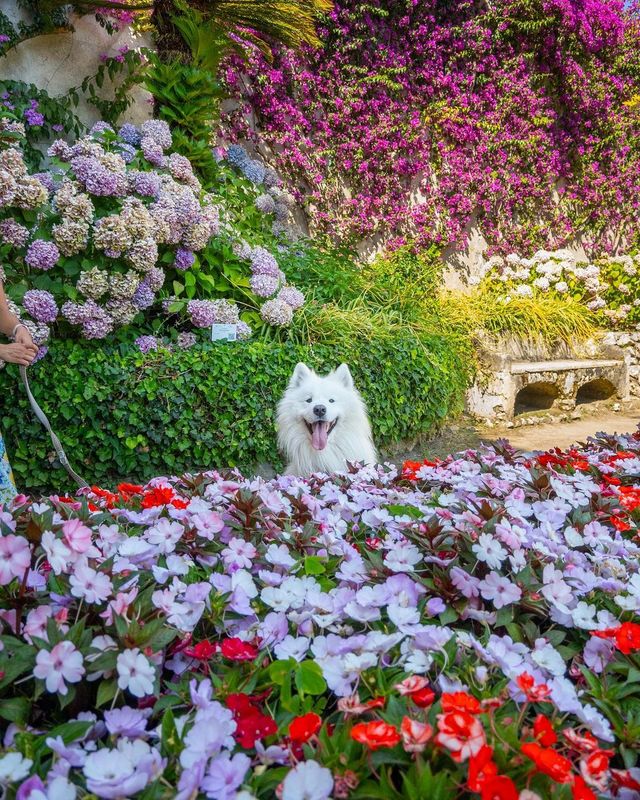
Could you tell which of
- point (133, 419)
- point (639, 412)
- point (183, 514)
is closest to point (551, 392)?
point (639, 412)

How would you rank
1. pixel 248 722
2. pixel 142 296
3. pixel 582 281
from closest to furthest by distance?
pixel 248 722, pixel 142 296, pixel 582 281

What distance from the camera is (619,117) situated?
32.0 feet

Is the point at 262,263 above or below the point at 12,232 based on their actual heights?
below

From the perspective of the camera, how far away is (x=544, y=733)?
56 centimetres

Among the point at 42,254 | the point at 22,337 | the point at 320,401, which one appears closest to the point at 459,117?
the point at 320,401

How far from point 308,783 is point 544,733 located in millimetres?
232

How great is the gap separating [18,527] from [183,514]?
0.96ft

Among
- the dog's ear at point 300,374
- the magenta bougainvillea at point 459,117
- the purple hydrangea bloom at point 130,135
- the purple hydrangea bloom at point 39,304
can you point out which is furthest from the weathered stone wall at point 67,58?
the dog's ear at point 300,374

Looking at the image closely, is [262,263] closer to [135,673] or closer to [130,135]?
[130,135]

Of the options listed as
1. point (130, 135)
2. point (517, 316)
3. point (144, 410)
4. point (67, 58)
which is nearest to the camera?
point (144, 410)

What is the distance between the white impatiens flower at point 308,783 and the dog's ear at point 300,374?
3240mm

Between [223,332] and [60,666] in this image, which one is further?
[223,332]

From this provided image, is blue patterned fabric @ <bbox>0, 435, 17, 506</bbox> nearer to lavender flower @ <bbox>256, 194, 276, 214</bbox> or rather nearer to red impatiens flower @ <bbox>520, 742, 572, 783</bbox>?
red impatiens flower @ <bbox>520, 742, 572, 783</bbox>

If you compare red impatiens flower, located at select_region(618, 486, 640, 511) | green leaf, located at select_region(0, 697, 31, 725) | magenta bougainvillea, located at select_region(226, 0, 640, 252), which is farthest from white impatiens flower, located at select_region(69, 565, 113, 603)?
magenta bougainvillea, located at select_region(226, 0, 640, 252)
